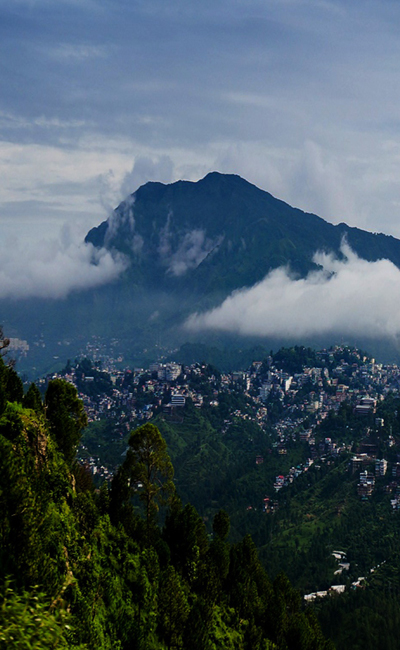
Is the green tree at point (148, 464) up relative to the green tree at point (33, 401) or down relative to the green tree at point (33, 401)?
down

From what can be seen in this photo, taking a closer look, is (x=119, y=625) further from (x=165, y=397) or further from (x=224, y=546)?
(x=165, y=397)

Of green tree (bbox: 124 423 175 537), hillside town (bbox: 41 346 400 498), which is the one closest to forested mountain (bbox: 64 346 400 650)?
hillside town (bbox: 41 346 400 498)

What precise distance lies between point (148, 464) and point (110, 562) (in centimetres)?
804

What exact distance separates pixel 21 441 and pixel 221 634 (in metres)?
15.4

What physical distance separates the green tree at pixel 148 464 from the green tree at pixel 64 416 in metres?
3.09

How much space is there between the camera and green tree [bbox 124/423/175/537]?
115ft

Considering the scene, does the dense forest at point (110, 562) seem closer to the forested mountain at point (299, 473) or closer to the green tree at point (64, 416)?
the green tree at point (64, 416)

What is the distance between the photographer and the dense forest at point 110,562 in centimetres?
1775

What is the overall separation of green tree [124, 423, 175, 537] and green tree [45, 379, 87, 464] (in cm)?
309

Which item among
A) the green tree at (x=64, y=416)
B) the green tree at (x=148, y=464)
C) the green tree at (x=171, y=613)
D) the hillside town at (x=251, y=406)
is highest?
the hillside town at (x=251, y=406)

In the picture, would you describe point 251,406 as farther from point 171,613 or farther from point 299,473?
point 171,613

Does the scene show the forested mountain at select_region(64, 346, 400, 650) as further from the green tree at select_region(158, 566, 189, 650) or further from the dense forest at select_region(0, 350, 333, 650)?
the green tree at select_region(158, 566, 189, 650)

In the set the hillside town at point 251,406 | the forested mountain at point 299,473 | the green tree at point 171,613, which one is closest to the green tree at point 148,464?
the green tree at point 171,613

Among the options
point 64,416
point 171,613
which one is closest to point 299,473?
point 64,416
